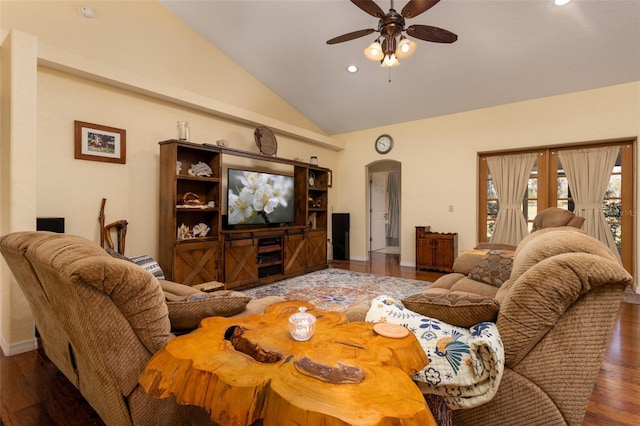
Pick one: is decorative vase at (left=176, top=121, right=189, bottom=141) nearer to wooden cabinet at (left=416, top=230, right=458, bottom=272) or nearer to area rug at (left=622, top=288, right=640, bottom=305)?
wooden cabinet at (left=416, top=230, right=458, bottom=272)

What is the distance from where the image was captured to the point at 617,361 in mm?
2260

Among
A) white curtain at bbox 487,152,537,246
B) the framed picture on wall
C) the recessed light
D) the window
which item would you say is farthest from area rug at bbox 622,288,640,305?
the recessed light

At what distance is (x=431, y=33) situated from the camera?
2.75m

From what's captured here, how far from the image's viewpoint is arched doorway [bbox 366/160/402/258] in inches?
325

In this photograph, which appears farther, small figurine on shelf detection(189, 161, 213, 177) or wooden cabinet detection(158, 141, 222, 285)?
small figurine on shelf detection(189, 161, 213, 177)

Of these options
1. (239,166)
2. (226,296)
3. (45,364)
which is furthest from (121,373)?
(239,166)

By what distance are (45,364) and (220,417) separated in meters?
2.26

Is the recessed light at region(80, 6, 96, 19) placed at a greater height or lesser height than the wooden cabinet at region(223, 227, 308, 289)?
greater

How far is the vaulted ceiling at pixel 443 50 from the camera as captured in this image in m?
3.38

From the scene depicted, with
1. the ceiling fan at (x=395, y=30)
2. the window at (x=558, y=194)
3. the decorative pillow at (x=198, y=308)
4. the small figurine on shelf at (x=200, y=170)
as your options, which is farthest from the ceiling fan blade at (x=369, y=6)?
the window at (x=558, y=194)

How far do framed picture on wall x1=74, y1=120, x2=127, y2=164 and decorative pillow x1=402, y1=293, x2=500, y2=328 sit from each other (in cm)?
365

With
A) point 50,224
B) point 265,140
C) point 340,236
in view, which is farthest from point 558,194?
point 50,224

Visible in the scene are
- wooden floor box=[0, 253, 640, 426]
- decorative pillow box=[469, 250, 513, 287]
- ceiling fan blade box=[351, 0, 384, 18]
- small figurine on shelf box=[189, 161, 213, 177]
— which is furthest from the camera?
small figurine on shelf box=[189, 161, 213, 177]

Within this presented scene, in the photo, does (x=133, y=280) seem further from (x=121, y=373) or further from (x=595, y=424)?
(x=595, y=424)
